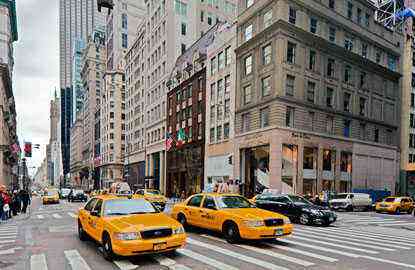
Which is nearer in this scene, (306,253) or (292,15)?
(306,253)

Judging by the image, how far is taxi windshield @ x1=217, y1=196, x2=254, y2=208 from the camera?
12.2 metres

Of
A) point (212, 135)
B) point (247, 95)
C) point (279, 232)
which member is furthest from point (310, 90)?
point (279, 232)

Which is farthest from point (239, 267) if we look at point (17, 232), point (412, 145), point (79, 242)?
point (412, 145)

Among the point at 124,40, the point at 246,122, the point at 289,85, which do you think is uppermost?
the point at 124,40

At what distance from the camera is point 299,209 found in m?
17.6

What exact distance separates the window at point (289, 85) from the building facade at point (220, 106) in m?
7.58

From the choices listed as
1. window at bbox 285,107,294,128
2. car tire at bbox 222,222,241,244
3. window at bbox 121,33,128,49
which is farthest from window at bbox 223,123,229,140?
window at bbox 121,33,128,49

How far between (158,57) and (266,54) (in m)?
32.5

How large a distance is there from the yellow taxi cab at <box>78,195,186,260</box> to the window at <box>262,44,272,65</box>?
29894mm

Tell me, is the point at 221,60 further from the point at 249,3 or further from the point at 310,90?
the point at 310,90

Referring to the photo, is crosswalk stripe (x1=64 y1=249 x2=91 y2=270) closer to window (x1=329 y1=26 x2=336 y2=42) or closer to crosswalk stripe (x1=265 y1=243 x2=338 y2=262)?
crosswalk stripe (x1=265 y1=243 x2=338 y2=262)

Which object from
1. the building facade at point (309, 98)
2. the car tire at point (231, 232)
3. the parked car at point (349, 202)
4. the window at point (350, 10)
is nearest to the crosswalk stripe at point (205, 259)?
the car tire at point (231, 232)

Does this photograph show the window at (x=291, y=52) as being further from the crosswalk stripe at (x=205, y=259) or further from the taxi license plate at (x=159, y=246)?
the taxi license plate at (x=159, y=246)

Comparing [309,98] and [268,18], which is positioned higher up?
[268,18]
